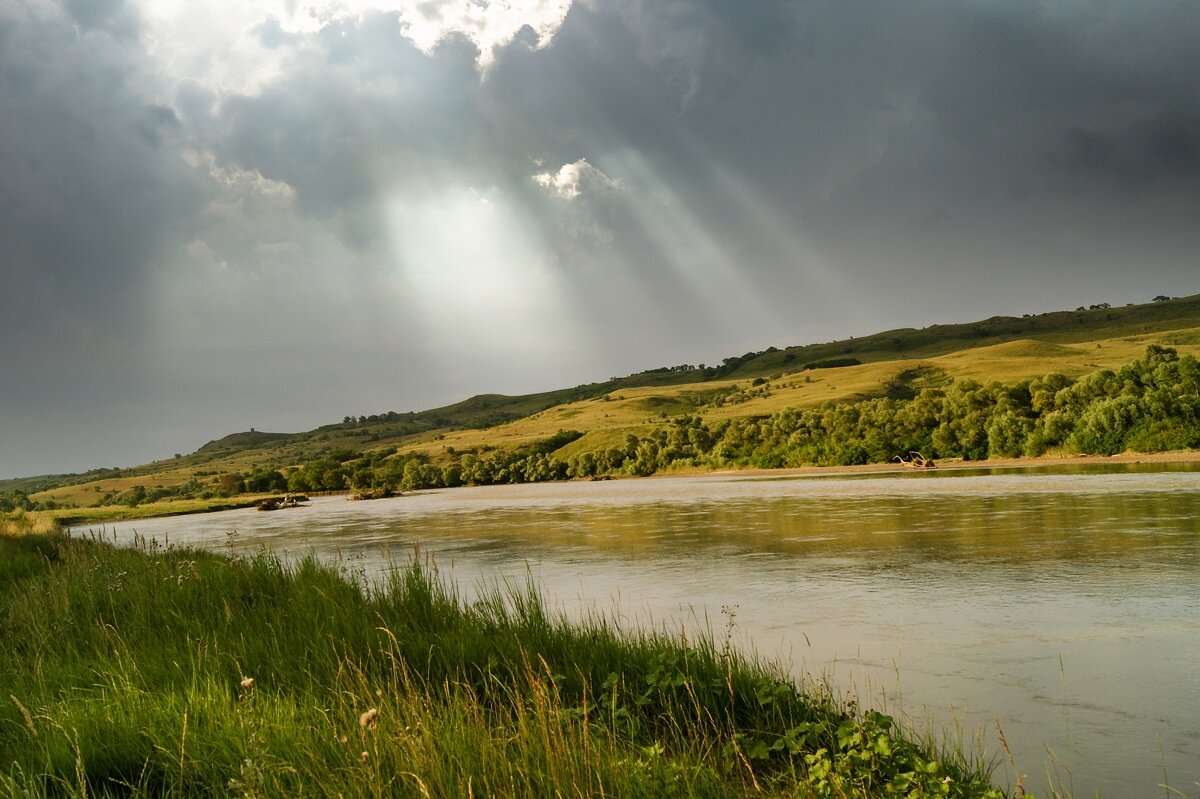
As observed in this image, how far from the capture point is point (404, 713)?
18.0ft

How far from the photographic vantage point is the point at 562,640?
8719 mm

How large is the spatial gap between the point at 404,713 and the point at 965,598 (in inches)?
428

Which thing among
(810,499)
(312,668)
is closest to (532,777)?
(312,668)

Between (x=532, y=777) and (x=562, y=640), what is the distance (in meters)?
4.12

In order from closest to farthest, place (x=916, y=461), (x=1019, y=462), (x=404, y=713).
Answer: (x=404, y=713) → (x=1019, y=462) → (x=916, y=461)

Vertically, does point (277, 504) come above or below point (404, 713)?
below

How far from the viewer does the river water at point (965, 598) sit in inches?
278

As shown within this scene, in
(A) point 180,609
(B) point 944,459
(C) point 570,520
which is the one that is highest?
(A) point 180,609

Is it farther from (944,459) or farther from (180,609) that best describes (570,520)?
(944,459)

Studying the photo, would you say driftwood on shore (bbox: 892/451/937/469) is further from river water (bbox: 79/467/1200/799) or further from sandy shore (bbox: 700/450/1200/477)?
Answer: river water (bbox: 79/467/1200/799)

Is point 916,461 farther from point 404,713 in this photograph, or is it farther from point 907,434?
point 404,713

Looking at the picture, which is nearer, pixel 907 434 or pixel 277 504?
pixel 907 434

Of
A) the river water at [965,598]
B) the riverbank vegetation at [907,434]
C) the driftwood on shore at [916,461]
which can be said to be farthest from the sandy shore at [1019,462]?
the river water at [965,598]

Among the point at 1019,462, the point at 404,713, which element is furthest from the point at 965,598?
the point at 1019,462
